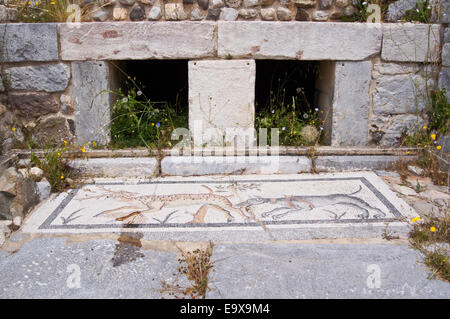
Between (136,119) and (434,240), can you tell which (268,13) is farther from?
(434,240)

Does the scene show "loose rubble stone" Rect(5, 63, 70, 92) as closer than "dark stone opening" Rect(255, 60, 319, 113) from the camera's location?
Yes

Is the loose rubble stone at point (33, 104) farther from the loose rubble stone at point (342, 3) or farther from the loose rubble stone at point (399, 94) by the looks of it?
the loose rubble stone at point (399, 94)

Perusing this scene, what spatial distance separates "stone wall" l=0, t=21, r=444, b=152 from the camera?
3312 mm

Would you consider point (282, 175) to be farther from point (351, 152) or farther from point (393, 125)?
point (393, 125)

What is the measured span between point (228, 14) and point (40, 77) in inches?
64.6

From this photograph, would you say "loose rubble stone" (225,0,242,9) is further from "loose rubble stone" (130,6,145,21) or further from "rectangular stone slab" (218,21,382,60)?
"loose rubble stone" (130,6,145,21)

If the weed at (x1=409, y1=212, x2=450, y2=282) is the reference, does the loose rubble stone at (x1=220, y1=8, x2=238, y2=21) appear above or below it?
above

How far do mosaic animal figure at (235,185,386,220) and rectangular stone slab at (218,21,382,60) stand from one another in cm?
120

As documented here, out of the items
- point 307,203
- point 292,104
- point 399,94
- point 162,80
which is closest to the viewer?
point 307,203

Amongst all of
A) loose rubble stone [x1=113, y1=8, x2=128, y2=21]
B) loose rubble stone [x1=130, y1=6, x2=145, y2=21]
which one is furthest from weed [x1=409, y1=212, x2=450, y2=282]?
loose rubble stone [x1=113, y1=8, x2=128, y2=21]

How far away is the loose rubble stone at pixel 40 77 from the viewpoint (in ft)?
11.0

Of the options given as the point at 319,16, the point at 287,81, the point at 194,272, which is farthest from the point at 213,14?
the point at 194,272

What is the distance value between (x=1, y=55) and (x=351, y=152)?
3016mm

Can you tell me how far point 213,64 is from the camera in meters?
3.40
